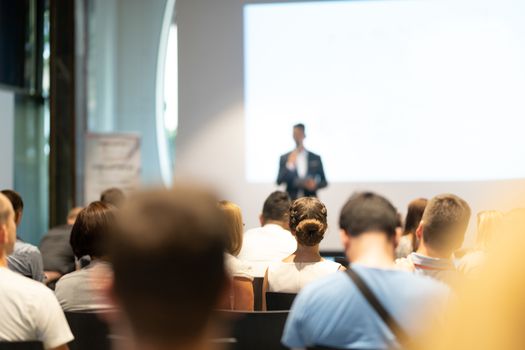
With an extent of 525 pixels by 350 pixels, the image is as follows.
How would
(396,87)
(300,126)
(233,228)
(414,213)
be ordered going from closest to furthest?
1. (233,228)
2. (414,213)
3. (300,126)
4. (396,87)

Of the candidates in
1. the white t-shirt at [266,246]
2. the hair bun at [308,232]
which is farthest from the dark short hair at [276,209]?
the hair bun at [308,232]

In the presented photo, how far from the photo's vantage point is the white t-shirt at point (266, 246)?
14.2ft

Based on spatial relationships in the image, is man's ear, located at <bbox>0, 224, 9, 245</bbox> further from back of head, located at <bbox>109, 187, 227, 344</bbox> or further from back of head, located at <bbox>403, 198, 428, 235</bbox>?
back of head, located at <bbox>403, 198, 428, 235</bbox>

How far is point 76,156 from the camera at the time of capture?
891 cm

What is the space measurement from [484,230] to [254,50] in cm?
494

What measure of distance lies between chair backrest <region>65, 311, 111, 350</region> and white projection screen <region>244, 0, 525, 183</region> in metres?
5.59

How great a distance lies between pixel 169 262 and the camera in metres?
1.06

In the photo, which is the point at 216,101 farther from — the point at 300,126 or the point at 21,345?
the point at 21,345

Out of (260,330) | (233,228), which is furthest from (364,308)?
(233,228)

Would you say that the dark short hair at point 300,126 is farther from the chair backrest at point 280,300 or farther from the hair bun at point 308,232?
the chair backrest at point 280,300

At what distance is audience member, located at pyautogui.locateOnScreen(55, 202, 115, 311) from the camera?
2990 millimetres

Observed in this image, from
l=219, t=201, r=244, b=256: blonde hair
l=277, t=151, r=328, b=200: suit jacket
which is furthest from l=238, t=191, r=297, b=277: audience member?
l=277, t=151, r=328, b=200: suit jacket

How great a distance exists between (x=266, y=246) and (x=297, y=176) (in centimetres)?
340

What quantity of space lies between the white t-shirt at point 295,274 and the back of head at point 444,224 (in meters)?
0.44
